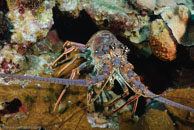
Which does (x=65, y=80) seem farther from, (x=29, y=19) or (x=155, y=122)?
(x=29, y=19)

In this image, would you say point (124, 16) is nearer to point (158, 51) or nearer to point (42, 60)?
point (158, 51)

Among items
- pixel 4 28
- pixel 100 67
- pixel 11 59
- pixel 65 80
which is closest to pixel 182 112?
pixel 100 67

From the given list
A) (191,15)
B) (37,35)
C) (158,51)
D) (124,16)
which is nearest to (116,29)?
(124,16)

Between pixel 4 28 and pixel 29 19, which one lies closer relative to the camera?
pixel 4 28

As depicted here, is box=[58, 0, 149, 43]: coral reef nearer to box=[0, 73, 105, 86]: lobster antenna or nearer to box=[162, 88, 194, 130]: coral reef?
box=[162, 88, 194, 130]: coral reef

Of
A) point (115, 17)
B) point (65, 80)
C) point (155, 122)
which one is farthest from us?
point (115, 17)
